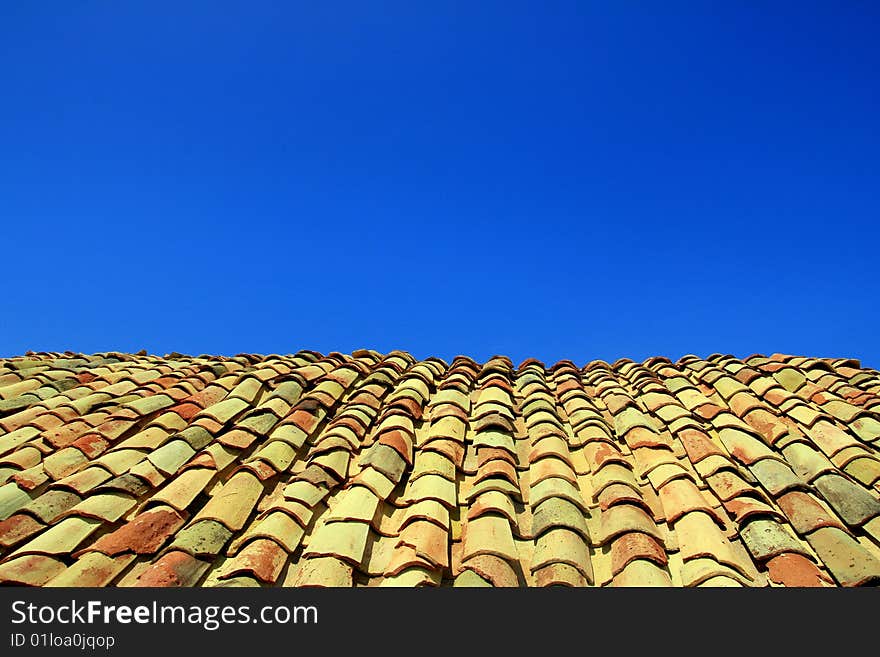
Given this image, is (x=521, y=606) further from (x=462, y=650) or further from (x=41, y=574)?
(x=41, y=574)

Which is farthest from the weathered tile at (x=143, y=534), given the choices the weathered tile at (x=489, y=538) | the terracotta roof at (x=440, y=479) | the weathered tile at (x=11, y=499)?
the weathered tile at (x=489, y=538)

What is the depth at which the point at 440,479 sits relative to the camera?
4.68 meters

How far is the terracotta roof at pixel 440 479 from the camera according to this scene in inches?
145

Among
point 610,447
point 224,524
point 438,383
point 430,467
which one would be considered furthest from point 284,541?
point 438,383

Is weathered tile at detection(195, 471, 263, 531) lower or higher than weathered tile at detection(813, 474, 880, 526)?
higher

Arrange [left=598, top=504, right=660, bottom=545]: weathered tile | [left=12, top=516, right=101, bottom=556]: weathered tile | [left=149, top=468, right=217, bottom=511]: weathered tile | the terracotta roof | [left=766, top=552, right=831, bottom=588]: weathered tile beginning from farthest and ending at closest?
[left=149, top=468, right=217, bottom=511]: weathered tile < [left=598, top=504, right=660, bottom=545]: weathered tile < [left=12, top=516, right=101, bottom=556]: weathered tile < the terracotta roof < [left=766, top=552, right=831, bottom=588]: weathered tile

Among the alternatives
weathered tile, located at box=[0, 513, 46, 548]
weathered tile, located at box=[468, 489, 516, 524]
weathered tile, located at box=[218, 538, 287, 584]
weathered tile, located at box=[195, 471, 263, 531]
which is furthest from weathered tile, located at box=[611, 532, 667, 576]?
weathered tile, located at box=[0, 513, 46, 548]

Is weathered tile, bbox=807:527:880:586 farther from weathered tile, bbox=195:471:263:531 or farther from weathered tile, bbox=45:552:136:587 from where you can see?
weathered tile, bbox=45:552:136:587

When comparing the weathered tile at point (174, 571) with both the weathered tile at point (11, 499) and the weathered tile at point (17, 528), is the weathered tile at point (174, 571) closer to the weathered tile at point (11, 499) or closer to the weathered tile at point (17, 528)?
the weathered tile at point (17, 528)

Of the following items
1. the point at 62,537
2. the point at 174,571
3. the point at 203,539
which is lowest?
the point at 174,571

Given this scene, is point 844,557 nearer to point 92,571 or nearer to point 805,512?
point 805,512

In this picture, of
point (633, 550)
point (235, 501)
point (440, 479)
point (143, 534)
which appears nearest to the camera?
point (633, 550)

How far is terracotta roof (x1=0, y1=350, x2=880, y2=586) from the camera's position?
369cm

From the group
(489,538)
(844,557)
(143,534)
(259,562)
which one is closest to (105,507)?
(143,534)
